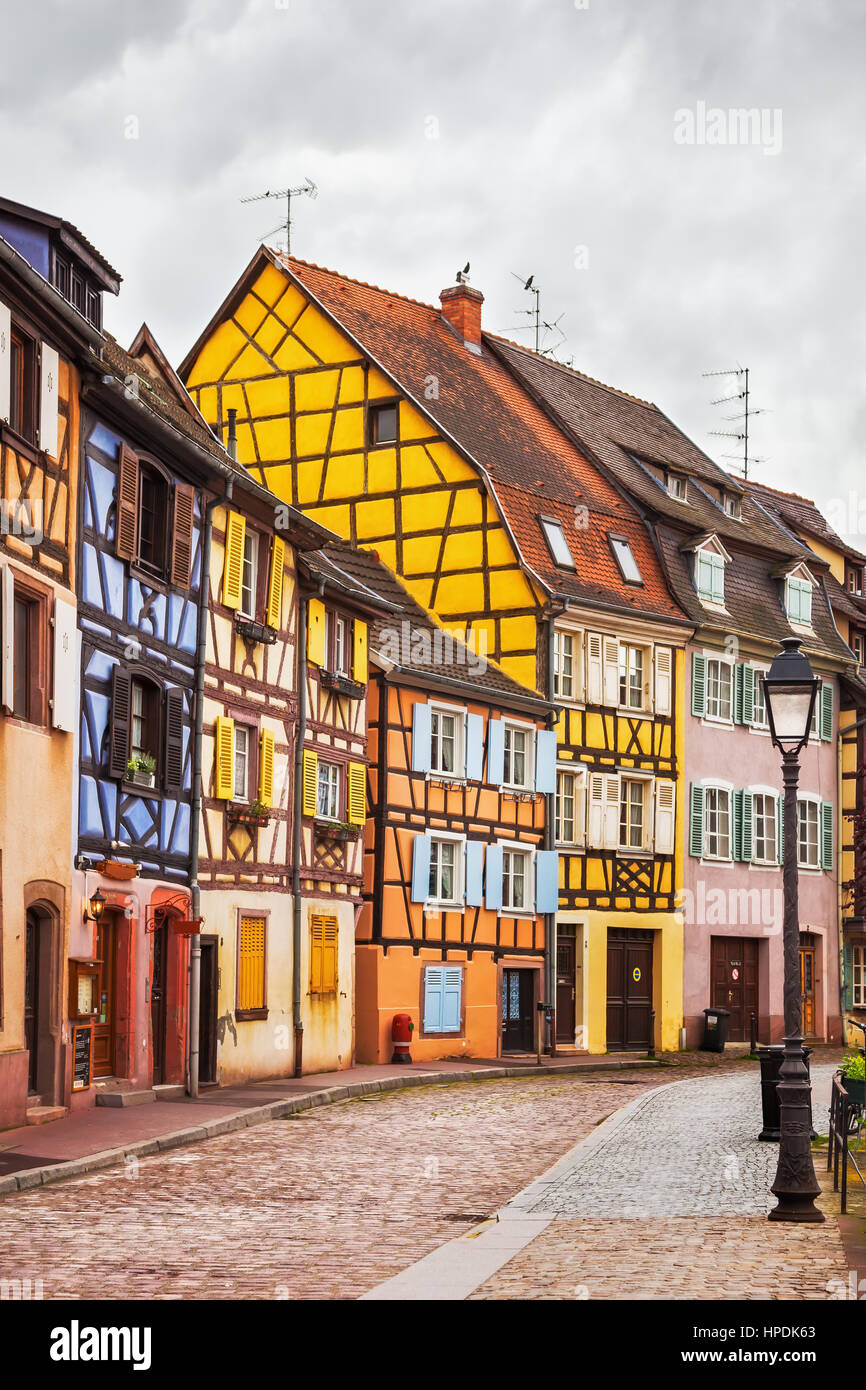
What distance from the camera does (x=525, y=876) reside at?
118 feet

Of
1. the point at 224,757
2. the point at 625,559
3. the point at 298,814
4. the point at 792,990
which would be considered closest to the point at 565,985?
the point at 625,559

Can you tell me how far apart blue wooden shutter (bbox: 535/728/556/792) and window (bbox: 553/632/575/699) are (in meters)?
1.22

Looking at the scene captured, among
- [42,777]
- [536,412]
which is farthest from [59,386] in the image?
[536,412]

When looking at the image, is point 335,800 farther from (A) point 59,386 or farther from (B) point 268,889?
(A) point 59,386

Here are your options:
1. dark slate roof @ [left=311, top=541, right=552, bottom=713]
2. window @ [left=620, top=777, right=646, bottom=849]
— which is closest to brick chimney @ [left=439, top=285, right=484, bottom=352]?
dark slate roof @ [left=311, top=541, right=552, bottom=713]

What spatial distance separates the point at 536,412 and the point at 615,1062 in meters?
16.2

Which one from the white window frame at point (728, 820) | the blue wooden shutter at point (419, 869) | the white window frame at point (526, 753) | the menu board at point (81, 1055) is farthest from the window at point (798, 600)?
the menu board at point (81, 1055)

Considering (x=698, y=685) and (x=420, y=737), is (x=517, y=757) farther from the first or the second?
(x=698, y=685)

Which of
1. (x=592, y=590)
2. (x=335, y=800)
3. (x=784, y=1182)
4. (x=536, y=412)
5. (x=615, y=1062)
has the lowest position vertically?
(x=615, y=1062)

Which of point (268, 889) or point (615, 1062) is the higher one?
point (268, 889)

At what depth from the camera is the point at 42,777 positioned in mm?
19219

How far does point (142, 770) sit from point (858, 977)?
28.4 metres

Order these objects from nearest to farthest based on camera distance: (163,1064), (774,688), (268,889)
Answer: (774,688) < (163,1064) < (268,889)

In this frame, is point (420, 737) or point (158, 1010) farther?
point (420, 737)
